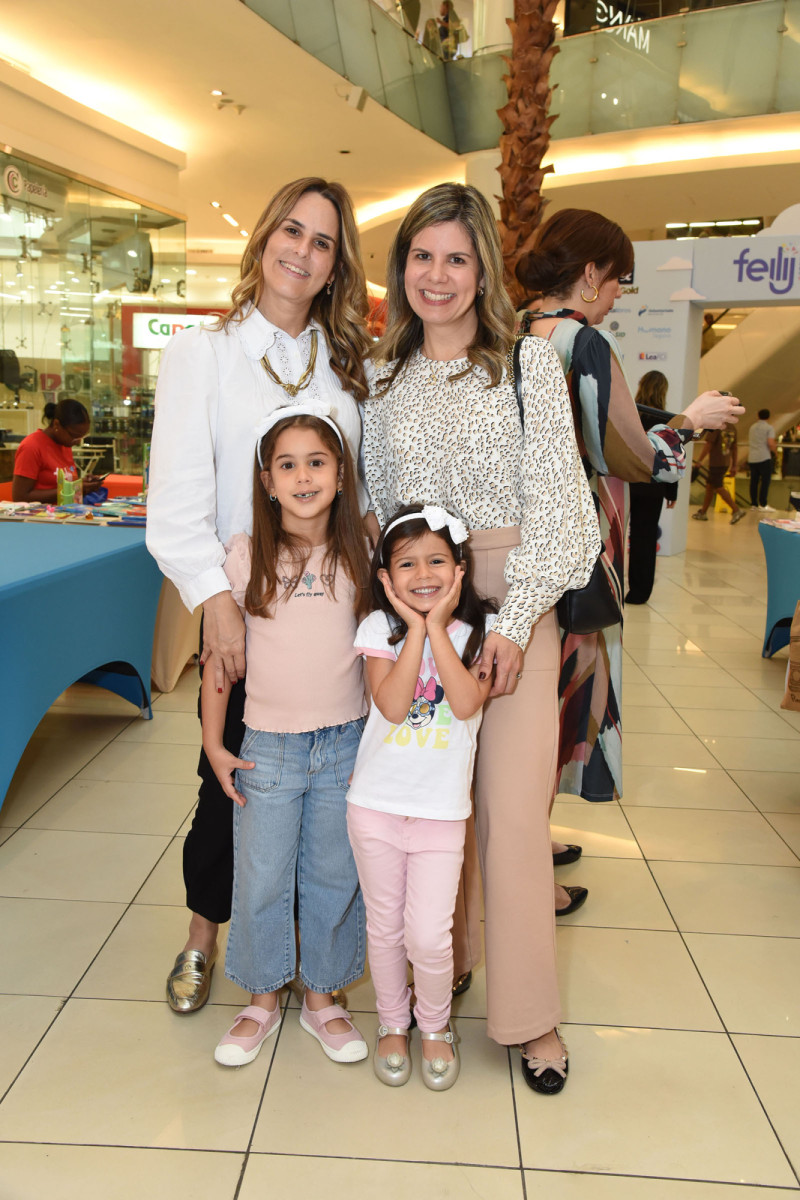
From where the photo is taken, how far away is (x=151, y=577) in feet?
13.2

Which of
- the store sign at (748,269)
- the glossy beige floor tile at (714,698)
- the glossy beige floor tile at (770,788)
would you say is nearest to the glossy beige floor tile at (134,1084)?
the glossy beige floor tile at (770,788)

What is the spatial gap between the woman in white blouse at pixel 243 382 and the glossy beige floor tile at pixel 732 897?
1375mm

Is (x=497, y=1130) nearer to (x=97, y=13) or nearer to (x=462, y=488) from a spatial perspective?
(x=462, y=488)

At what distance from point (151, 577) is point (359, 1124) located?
2724 millimetres

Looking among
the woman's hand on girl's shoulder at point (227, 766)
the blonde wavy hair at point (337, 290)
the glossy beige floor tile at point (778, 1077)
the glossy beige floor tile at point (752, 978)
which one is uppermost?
the blonde wavy hair at point (337, 290)

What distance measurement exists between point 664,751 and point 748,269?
24.0ft

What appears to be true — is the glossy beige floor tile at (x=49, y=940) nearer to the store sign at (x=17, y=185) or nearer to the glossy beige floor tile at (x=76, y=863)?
the glossy beige floor tile at (x=76, y=863)

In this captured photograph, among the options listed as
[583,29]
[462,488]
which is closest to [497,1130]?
[462,488]

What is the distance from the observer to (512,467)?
5.80ft

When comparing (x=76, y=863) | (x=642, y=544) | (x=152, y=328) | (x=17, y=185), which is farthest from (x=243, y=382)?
(x=152, y=328)

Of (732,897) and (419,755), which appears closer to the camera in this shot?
(419,755)

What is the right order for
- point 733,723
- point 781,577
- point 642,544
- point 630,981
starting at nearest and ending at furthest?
1. point 630,981
2. point 733,723
3. point 781,577
4. point 642,544

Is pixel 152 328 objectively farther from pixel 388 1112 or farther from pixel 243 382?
pixel 388 1112

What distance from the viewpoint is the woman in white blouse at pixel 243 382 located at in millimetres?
1798
